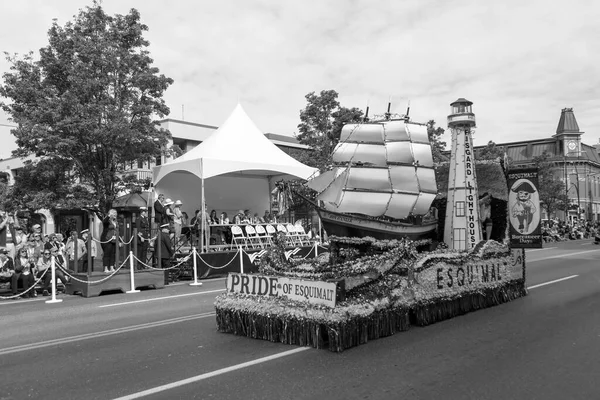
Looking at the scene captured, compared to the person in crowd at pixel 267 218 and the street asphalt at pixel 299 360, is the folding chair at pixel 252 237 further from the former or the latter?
the street asphalt at pixel 299 360

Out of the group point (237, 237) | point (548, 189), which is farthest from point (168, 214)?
point (548, 189)

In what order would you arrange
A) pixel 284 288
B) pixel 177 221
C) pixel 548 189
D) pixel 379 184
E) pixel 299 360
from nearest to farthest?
pixel 299 360
pixel 284 288
pixel 379 184
pixel 177 221
pixel 548 189

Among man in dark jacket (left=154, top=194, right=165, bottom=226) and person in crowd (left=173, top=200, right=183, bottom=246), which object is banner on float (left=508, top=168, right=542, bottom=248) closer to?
person in crowd (left=173, top=200, right=183, bottom=246)

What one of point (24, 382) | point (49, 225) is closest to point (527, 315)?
point (24, 382)

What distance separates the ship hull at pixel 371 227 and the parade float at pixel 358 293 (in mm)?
4326

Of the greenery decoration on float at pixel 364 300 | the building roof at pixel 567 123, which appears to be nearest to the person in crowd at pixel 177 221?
the greenery decoration on float at pixel 364 300

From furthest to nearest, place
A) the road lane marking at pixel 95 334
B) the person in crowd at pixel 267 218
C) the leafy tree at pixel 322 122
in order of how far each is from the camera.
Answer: the leafy tree at pixel 322 122 < the person in crowd at pixel 267 218 < the road lane marking at pixel 95 334

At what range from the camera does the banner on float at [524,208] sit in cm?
966

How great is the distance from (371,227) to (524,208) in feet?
18.8

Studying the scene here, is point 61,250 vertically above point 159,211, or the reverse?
point 159,211

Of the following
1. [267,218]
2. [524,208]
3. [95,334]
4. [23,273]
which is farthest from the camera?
[267,218]

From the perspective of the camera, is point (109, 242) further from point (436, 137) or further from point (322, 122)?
point (436, 137)

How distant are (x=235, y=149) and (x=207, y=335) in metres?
12.9

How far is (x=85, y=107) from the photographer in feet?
55.6
